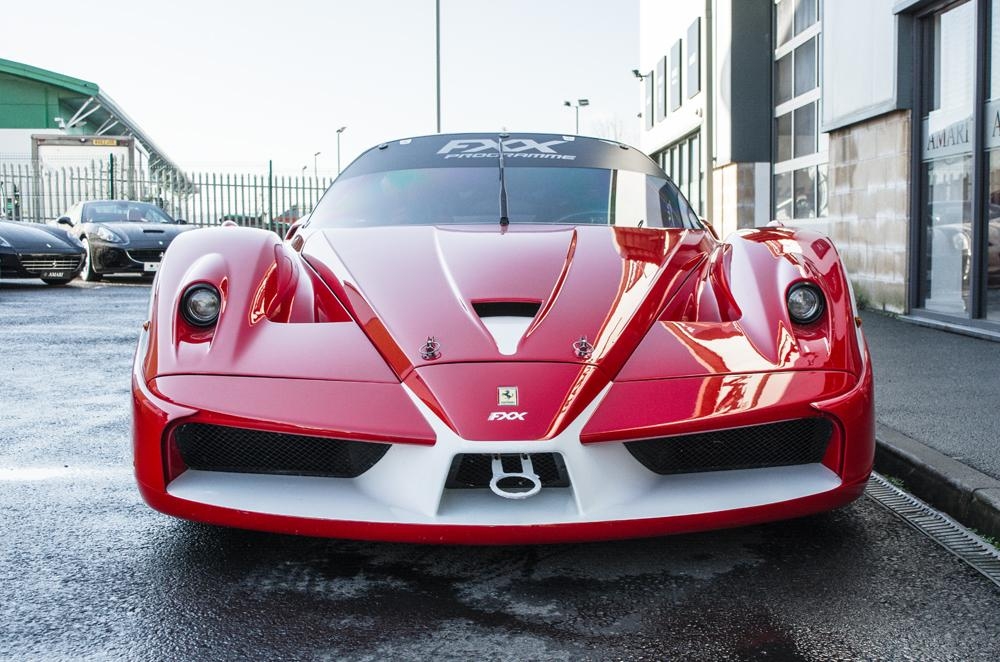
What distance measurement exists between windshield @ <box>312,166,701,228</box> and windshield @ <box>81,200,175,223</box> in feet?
37.3

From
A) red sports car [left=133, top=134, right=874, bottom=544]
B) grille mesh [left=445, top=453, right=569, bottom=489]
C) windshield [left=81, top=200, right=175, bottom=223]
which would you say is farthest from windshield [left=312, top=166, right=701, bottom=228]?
windshield [left=81, top=200, right=175, bottom=223]

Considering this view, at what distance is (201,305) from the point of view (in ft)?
9.29

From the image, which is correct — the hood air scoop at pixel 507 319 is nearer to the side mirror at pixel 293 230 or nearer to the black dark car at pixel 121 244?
the side mirror at pixel 293 230

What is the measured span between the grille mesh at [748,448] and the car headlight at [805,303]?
0.38 m

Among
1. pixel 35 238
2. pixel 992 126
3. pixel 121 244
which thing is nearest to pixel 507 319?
pixel 992 126

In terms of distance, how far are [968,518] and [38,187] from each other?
23594 mm

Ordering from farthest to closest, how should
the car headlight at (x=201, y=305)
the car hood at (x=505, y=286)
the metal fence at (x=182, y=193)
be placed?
the metal fence at (x=182, y=193), the car headlight at (x=201, y=305), the car hood at (x=505, y=286)

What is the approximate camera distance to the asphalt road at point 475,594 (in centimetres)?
218

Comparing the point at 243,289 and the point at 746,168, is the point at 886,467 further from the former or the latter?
the point at 746,168

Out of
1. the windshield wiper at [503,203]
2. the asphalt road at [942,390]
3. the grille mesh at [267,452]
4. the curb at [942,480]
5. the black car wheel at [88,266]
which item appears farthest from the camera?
the black car wheel at [88,266]

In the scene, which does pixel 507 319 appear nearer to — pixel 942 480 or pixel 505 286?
pixel 505 286

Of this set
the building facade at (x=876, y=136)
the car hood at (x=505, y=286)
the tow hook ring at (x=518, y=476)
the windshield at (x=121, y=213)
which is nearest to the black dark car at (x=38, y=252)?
the windshield at (x=121, y=213)

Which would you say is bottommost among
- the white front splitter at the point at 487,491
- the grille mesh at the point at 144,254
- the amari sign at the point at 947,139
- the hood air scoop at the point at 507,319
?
the white front splitter at the point at 487,491

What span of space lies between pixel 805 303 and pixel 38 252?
11491 millimetres
